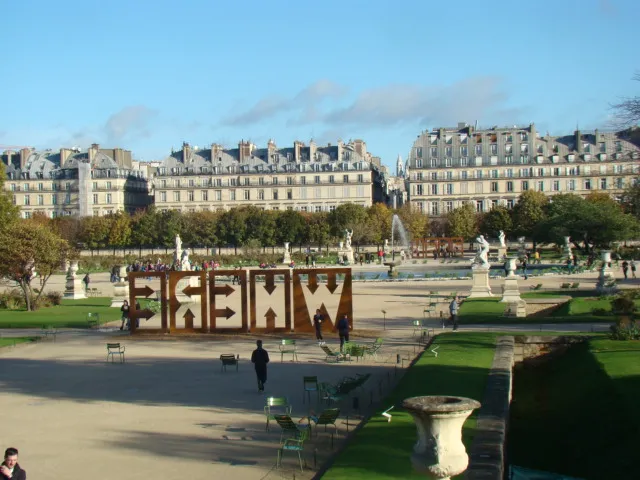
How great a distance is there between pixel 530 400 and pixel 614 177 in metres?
90.3

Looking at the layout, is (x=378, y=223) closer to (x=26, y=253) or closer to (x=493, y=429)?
(x=26, y=253)

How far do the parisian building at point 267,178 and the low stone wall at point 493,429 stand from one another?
90186 mm

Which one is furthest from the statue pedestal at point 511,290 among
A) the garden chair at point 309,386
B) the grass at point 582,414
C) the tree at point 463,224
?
the tree at point 463,224

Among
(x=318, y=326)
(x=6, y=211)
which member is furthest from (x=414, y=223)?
(x=318, y=326)

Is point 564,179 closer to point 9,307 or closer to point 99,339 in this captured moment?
point 9,307

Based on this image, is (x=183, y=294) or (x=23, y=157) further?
(x=23, y=157)

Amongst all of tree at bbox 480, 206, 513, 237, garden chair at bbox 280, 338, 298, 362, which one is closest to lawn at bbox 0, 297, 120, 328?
garden chair at bbox 280, 338, 298, 362

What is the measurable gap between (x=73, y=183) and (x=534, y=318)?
94.7m

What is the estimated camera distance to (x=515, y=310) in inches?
1181

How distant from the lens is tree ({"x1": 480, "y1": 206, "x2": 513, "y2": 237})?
90.8 meters

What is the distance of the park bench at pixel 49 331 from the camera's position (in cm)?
2884

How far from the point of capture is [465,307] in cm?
3359

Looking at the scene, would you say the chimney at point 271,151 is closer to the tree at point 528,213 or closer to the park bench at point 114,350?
the tree at point 528,213

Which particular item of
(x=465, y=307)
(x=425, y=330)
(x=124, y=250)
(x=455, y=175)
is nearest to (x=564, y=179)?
(x=455, y=175)
